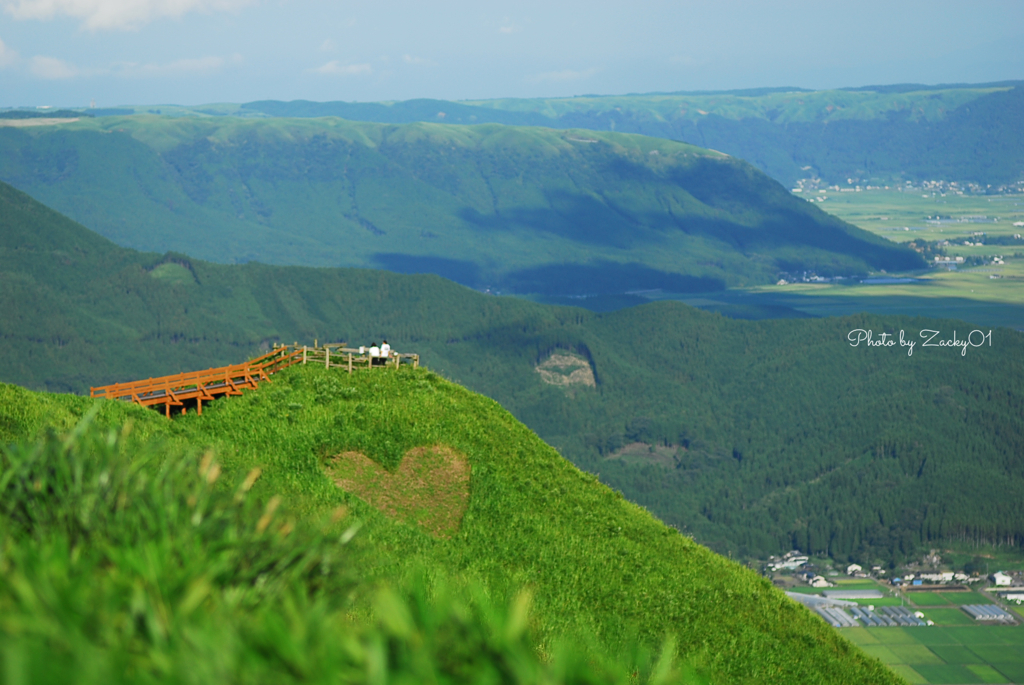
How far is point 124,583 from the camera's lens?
776 inches

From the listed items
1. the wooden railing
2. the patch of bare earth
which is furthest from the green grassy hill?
the wooden railing

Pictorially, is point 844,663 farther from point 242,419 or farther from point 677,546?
point 242,419

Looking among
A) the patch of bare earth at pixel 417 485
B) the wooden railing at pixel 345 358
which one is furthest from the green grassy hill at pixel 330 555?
the wooden railing at pixel 345 358

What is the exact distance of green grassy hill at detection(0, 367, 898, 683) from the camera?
1838 cm

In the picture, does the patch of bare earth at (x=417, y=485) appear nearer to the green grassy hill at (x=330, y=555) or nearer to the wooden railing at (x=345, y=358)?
the green grassy hill at (x=330, y=555)

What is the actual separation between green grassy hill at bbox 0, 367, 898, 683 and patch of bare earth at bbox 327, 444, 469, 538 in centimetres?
21

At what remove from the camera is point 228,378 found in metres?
73.1

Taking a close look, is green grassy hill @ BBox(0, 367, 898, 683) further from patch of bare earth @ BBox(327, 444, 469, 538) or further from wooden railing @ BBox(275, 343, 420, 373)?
wooden railing @ BBox(275, 343, 420, 373)

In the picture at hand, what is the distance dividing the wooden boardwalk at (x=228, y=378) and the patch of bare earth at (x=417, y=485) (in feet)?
37.0

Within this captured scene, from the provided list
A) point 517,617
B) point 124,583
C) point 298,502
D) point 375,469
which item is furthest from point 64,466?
point 375,469

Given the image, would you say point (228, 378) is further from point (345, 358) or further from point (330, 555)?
point (330, 555)


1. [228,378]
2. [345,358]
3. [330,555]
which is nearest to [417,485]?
[345,358]

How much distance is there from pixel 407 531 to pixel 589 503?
1852cm

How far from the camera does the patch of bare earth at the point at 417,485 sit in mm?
62219
